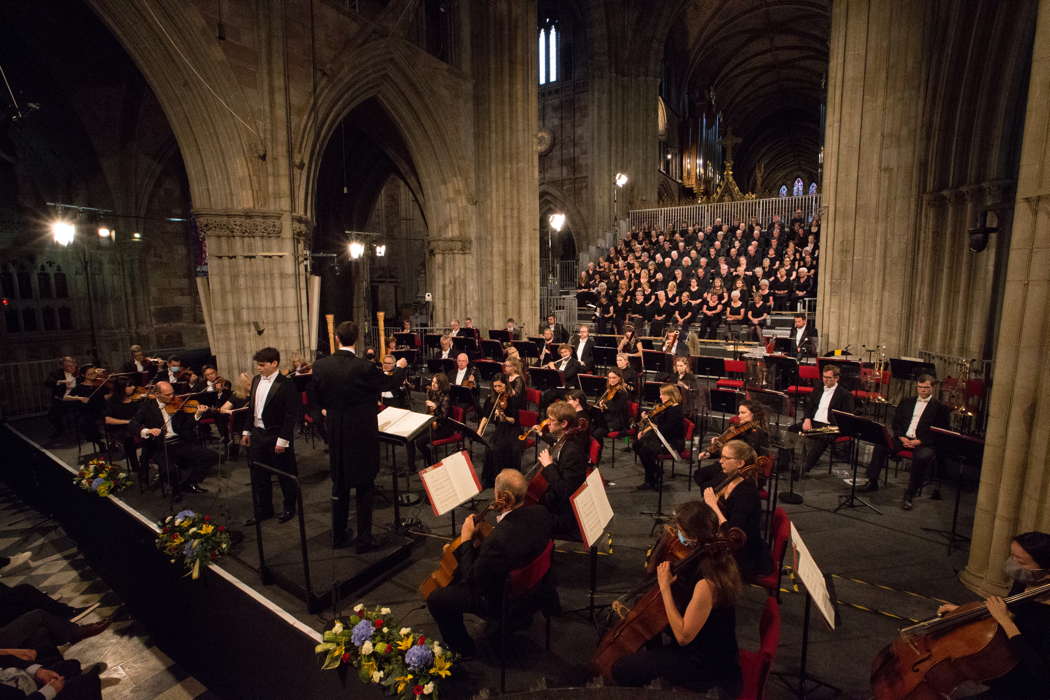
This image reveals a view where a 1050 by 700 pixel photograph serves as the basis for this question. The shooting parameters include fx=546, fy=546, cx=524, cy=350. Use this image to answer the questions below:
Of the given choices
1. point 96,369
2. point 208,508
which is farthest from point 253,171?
point 208,508

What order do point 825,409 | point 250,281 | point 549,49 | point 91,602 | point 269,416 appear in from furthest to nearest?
1. point 549,49
2. point 250,281
3. point 825,409
4. point 91,602
5. point 269,416

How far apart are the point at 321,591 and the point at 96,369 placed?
7.41 metres

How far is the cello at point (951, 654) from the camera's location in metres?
2.84

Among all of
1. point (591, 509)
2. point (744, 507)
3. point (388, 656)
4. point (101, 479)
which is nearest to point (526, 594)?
point (591, 509)

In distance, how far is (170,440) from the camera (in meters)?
7.31

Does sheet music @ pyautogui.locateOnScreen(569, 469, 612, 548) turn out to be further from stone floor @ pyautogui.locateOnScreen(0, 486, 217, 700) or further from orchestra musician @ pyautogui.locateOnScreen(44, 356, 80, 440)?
orchestra musician @ pyautogui.locateOnScreen(44, 356, 80, 440)

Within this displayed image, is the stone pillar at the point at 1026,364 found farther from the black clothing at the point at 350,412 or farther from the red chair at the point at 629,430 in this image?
the black clothing at the point at 350,412

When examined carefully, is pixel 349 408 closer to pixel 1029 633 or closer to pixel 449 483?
pixel 449 483

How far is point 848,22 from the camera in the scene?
12.3m

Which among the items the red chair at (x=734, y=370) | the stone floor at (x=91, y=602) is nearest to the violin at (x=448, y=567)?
the stone floor at (x=91, y=602)

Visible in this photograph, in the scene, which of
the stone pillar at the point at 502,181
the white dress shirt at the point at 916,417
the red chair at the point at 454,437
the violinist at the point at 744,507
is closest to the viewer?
the violinist at the point at 744,507

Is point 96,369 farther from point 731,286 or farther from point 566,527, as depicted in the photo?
point 731,286

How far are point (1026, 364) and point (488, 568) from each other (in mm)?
4634

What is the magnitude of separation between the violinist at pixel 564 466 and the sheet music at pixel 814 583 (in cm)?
211
